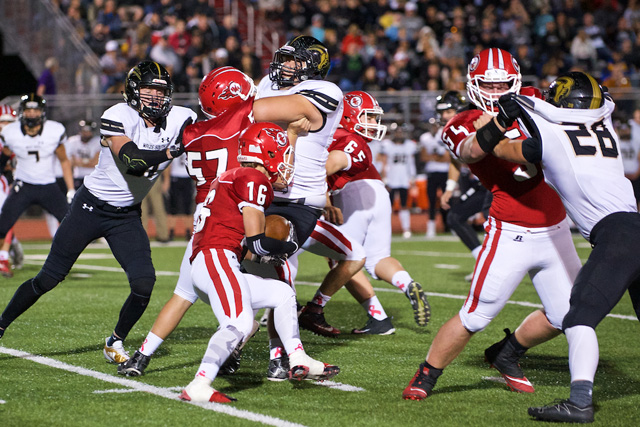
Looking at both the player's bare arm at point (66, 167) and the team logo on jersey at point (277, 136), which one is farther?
the player's bare arm at point (66, 167)

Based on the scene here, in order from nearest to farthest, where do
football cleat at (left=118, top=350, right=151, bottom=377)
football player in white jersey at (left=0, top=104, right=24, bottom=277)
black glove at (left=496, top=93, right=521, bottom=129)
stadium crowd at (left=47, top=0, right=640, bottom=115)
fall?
black glove at (left=496, top=93, right=521, bottom=129)
football cleat at (left=118, top=350, right=151, bottom=377)
football player in white jersey at (left=0, top=104, right=24, bottom=277)
stadium crowd at (left=47, top=0, right=640, bottom=115)

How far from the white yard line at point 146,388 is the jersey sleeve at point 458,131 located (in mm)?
1622

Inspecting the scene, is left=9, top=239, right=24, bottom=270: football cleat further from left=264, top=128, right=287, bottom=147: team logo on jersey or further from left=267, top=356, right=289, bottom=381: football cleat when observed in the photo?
left=264, top=128, right=287, bottom=147: team logo on jersey

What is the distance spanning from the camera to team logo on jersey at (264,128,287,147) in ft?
14.9

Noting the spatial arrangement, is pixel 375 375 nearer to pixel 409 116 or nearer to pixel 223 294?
pixel 223 294

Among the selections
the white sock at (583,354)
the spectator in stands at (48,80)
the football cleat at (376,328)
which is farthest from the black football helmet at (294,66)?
the spectator in stands at (48,80)

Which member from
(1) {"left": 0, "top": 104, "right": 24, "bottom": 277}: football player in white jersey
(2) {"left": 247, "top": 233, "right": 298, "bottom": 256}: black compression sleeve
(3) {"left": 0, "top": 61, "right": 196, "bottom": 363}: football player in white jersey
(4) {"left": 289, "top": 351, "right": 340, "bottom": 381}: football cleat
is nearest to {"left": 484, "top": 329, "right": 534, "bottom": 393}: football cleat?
(4) {"left": 289, "top": 351, "right": 340, "bottom": 381}: football cleat

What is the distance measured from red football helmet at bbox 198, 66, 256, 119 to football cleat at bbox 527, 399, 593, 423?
2.33 meters

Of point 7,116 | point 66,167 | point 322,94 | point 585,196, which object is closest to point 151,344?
point 322,94

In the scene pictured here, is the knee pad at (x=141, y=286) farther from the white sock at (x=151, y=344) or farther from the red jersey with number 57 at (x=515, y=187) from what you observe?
the red jersey with number 57 at (x=515, y=187)

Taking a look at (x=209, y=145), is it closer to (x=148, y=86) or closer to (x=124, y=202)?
(x=148, y=86)

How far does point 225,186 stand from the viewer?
4.47 m

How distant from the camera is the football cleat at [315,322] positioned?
251 inches

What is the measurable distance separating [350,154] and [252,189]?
6.57ft
